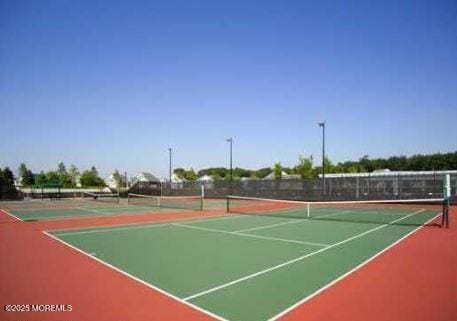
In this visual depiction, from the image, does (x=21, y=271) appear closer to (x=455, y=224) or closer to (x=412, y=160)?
(x=455, y=224)

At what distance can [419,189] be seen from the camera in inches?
1335

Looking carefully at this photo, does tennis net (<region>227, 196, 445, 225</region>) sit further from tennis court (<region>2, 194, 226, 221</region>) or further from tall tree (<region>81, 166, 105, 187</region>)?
tall tree (<region>81, 166, 105, 187</region>)

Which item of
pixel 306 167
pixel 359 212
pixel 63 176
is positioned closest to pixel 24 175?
pixel 63 176

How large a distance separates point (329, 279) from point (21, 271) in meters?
6.41

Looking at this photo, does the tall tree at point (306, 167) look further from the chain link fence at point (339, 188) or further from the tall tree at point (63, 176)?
the tall tree at point (63, 176)

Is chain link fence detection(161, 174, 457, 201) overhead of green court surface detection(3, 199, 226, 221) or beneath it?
overhead

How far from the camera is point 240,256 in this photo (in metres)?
10.1

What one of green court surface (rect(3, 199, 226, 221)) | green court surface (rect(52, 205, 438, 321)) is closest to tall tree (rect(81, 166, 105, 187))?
green court surface (rect(3, 199, 226, 221))

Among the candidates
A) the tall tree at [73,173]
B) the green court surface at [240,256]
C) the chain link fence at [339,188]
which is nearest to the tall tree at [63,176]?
the tall tree at [73,173]

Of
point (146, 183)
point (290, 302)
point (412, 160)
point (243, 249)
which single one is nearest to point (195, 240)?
point (243, 249)

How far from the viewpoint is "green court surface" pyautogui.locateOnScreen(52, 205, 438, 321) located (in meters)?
6.75

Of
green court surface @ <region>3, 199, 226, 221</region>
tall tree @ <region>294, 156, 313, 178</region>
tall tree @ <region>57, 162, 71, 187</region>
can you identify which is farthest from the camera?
tall tree @ <region>57, 162, 71, 187</region>

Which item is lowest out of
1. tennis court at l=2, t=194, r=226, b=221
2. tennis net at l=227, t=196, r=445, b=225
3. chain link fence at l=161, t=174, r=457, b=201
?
tennis court at l=2, t=194, r=226, b=221

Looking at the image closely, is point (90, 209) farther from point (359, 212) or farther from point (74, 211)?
point (359, 212)
